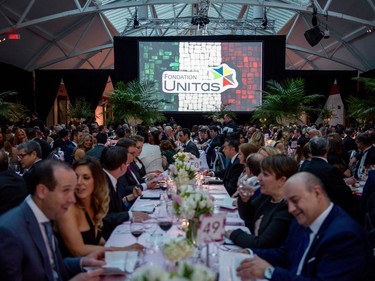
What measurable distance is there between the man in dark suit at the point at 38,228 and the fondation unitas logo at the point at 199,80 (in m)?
14.3

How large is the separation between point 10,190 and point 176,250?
80.0 inches

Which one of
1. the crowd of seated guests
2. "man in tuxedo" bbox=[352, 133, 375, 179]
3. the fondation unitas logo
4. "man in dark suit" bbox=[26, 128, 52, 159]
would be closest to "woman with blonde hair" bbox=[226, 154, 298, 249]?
the crowd of seated guests

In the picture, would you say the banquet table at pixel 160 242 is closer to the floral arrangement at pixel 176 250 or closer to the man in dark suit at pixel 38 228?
the floral arrangement at pixel 176 250

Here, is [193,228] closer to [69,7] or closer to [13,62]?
[69,7]

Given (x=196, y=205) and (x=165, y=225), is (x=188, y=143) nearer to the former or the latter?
(x=165, y=225)

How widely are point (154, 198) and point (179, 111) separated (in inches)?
472

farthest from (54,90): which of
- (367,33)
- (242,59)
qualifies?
(367,33)

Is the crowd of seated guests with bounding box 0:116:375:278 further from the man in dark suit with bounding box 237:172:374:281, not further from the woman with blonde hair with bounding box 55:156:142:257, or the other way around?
the man in dark suit with bounding box 237:172:374:281

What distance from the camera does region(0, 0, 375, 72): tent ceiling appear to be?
1684 cm

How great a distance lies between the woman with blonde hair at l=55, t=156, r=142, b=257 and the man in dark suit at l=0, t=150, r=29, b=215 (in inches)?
28.7

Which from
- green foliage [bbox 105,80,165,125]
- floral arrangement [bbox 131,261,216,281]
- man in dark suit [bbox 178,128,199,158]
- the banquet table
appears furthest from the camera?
green foliage [bbox 105,80,165,125]

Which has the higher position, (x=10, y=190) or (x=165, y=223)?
(x=10, y=190)

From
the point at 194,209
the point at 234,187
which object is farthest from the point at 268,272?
the point at 234,187

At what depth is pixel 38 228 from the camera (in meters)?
2.11
